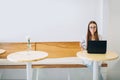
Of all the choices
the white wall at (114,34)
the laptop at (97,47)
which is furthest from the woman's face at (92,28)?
the white wall at (114,34)

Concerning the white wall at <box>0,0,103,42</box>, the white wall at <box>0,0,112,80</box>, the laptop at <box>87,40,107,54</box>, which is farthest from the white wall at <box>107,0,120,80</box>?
the laptop at <box>87,40,107,54</box>

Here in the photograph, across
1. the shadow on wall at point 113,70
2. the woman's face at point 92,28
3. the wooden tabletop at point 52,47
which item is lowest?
the shadow on wall at point 113,70

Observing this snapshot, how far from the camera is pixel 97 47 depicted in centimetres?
295

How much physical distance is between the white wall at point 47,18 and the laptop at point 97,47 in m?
1.06

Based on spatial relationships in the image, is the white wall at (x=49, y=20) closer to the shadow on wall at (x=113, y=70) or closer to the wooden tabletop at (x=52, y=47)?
the wooden tabletop at (x=52, y=47)

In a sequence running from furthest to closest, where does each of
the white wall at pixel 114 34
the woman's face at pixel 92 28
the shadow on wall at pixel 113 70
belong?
1. the shadow on wall at pixel 113 70
2. the white wall at pixel 114 34
3. the woman's face at pixel 92 28

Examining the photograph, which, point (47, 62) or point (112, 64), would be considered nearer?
point (47, 62)

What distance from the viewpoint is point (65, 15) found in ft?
13.1

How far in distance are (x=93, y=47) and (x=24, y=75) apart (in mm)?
1748

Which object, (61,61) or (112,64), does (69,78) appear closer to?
(61,61)

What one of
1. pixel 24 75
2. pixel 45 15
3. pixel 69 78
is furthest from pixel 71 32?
pixel 24 75

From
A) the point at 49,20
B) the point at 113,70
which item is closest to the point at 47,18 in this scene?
the point at 49,20

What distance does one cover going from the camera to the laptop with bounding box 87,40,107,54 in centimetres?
292

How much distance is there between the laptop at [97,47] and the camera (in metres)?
2.92
